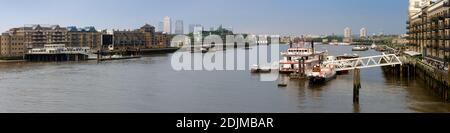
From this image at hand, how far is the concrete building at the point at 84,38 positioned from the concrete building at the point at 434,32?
159 ft

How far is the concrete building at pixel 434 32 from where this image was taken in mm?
26109

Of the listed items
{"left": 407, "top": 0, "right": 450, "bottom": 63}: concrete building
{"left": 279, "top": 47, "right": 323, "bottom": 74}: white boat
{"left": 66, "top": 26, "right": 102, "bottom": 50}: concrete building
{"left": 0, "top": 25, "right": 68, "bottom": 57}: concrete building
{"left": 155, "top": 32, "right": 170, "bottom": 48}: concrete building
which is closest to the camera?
{"left": 407, "top": 0, "right": 450, "bottom": 63}: concrete building

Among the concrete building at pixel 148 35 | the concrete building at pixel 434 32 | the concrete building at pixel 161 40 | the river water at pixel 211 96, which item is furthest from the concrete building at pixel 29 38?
the concrete building at pixel 434 32

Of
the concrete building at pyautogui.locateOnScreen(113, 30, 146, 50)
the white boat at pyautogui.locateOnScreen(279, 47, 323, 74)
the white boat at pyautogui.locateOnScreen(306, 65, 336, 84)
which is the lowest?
the white boat at pyautogui.locateOnScreen(306, 65, 336, 84)

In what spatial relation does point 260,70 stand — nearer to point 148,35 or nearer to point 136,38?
point 136,38

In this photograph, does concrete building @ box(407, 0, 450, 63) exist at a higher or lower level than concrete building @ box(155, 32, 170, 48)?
lower

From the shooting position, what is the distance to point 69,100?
2100 centimetres

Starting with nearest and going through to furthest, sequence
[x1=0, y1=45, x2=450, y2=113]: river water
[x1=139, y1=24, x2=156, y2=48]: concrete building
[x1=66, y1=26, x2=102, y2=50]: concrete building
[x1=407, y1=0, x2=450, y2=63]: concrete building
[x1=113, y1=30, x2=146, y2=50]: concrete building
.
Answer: [x1=0, y1=45, x2=450, y2=113]: river water, [x1=407, y1=0, x2=450, y2=63]: concrete building, [x1=66, y1=26, x2=102, y2=50]: concrete building, [x1=113, y1=30, x2=146, y2=50]: concrete building, [x1=139, y1=24, x2=156, y2=48]: concrete building

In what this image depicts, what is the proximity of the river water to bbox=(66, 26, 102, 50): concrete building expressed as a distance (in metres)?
47.8

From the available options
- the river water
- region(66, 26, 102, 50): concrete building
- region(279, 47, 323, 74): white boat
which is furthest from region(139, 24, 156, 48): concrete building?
the river water

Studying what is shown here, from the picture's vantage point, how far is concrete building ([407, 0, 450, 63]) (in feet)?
85.7

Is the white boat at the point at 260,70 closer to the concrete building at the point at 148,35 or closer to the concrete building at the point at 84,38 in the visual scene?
the concrete building at the point at 84,38

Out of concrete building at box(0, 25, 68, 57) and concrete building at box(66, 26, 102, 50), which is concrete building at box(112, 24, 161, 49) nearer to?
concrete building at box(66, 26, 102, 50)

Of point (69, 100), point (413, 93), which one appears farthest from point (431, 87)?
point (69, 100)
